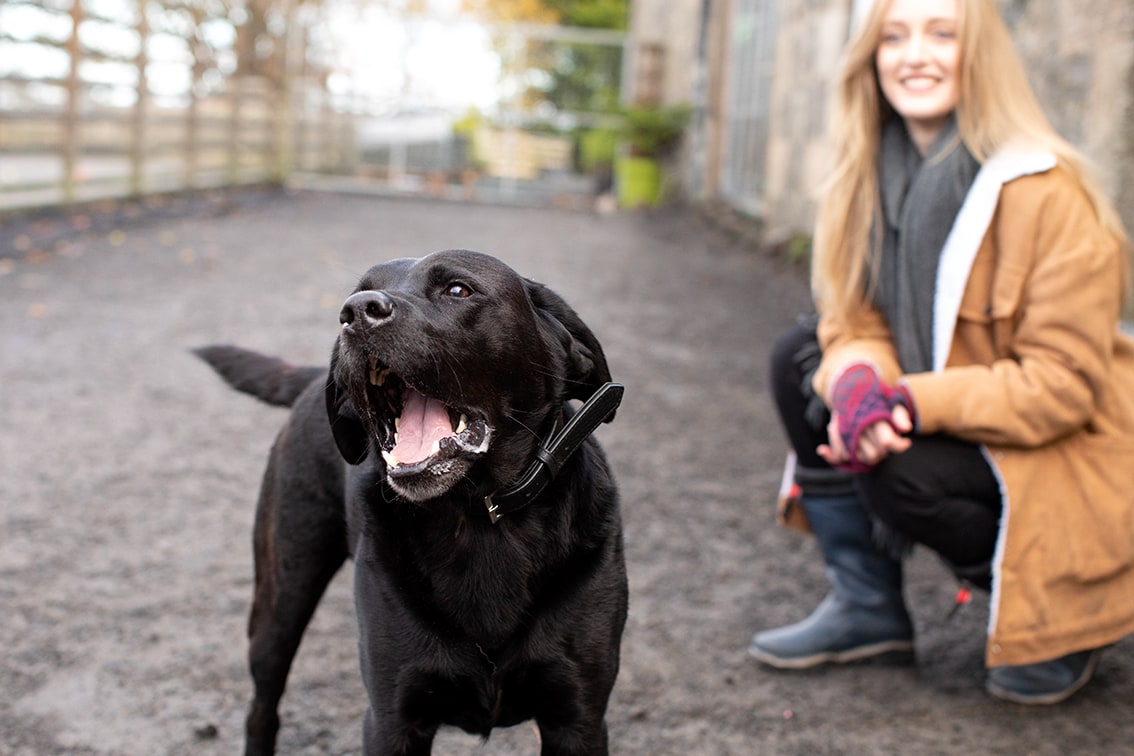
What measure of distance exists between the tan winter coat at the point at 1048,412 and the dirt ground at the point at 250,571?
0.33 m

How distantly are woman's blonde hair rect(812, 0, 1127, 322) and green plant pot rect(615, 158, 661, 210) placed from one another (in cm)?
1620

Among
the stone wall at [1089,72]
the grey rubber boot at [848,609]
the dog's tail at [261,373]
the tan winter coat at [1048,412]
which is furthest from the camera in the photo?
the stone wall at [1089,72]

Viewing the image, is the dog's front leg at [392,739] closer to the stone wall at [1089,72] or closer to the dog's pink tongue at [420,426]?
the dog's pink tongue at [420,426]

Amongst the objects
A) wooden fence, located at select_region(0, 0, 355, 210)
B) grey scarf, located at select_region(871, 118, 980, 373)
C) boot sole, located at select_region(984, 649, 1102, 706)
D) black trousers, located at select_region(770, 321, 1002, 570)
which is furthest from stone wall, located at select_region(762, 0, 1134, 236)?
wooden fence, located at select_region(0, 0, 355, 210)

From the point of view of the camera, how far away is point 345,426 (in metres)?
2.37

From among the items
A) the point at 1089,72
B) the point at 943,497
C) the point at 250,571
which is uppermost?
the point at 1089,72

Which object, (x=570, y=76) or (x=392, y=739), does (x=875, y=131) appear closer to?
(x=392, y=739)

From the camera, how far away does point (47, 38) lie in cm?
1174

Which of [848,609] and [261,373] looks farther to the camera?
[848,609]

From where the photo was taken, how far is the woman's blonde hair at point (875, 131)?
3248 millimetres

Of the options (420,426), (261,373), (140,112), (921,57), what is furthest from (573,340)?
(140,112)

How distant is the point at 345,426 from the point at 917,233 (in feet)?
5.58

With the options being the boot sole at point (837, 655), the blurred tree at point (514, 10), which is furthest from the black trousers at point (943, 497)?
the blurred tree at point (514, 10)

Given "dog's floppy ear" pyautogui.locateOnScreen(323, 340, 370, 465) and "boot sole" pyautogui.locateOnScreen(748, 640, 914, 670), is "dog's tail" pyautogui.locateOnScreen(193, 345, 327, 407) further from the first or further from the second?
"boot sole" pyautogui.locateOnScreen(748, 640, 914, 670)
